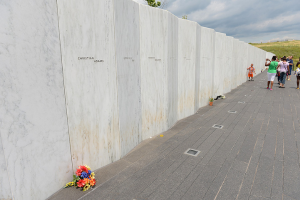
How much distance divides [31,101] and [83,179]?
149cm

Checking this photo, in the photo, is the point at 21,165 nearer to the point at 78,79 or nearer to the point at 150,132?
the point at 78,79

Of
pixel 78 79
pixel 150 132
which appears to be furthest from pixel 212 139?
pixel 78 79

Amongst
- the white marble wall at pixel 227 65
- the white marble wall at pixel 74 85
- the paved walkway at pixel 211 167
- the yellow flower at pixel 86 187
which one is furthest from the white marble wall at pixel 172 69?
→ the white marble wall at pixel 227 65

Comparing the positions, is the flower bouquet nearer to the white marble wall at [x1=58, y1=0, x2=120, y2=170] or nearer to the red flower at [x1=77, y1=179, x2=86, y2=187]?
the red flower at [x1=77, y1=179, x2=86, y2=187]

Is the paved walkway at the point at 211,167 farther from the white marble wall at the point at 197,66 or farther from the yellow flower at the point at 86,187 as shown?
the white marble wall at the point at 197,66

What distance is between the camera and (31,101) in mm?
2660

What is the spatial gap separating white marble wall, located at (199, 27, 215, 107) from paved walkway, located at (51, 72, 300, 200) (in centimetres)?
282

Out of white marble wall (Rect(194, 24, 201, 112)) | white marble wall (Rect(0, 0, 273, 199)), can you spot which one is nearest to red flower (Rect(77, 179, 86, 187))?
white marble wall (Rect(0, 0, 273, 199))

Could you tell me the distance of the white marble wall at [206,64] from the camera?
8383 mm

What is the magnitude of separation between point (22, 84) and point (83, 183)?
1776mm

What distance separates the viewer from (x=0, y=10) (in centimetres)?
229

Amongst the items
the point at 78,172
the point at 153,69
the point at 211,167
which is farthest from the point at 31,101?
the point at 211,167

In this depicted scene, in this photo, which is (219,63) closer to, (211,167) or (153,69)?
(153,69)

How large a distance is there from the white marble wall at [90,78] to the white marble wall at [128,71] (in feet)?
0.64
